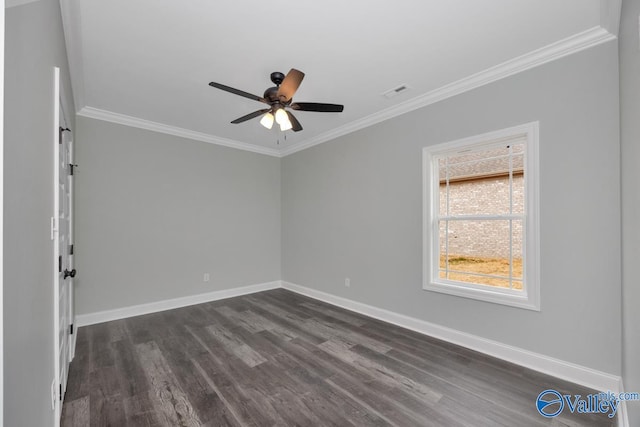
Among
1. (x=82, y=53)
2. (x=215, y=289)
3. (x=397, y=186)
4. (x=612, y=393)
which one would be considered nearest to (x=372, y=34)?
(x=397, y=186)

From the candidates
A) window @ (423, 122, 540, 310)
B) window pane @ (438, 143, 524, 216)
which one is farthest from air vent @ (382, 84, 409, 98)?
window pane @ (438, 143, 524, 216)

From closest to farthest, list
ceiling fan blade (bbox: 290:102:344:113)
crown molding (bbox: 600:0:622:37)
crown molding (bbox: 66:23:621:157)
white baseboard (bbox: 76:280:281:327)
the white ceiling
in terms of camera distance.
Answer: crown molding (bbox: 600:0:622:37), the white ceiling, crown molding (bbox: 66:23:621:157), ceiling fan blade (bbox: 290:102:344:113), white baseboard (bbox: 76:280:281:327)

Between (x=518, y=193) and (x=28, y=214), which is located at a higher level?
(x=518, y=193)

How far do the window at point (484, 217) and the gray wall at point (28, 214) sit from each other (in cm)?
322

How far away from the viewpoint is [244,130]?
4.49 meters

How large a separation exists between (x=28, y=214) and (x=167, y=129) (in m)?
3.67

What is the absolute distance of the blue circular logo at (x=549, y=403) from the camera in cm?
203

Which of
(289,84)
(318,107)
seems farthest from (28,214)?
(318,107)

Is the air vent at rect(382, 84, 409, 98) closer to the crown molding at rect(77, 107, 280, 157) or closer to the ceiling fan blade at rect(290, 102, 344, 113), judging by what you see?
the ceiling fan blade at rect(290, 102, 344, 113)

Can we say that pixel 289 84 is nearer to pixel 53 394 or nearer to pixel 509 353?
pixel 53 394

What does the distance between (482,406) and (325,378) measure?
1.20 metres

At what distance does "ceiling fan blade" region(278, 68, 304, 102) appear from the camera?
2.16 meters

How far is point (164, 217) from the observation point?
434 cm

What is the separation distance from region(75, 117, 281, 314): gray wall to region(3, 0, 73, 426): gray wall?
8.36 feet
